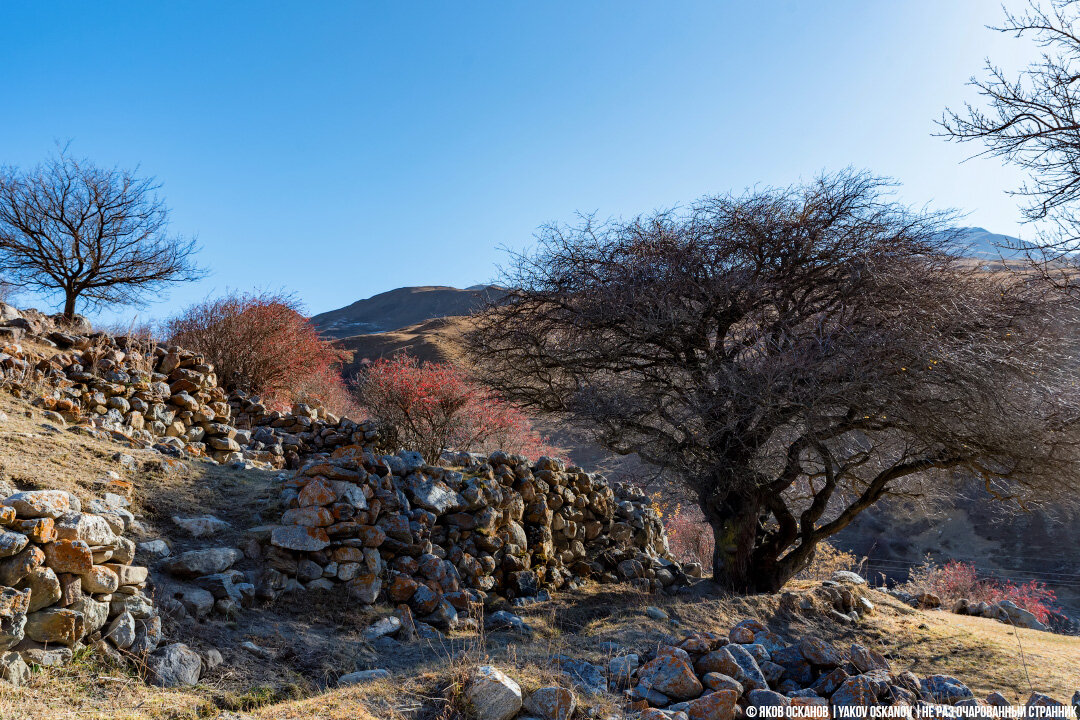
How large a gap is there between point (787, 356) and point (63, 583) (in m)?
6.52

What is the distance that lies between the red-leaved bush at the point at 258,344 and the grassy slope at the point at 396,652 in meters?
6.18

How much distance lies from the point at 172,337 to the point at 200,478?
356 inches

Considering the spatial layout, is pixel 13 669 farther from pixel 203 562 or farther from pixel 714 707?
pixel 714 707

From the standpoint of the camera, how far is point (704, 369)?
8.16 meters

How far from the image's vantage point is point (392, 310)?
66.8m

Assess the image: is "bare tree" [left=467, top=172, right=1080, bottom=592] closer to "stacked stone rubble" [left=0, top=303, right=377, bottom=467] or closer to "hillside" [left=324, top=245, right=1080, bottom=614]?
"stacked stone rubble" [left=0, top=303, right=377, bottom=467]

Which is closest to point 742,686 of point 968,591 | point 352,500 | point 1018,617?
point 352,500

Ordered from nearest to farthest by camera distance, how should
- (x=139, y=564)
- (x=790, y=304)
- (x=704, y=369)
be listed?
(x=139, y=564) < (x=704, y=369) < (x=790, y=304)

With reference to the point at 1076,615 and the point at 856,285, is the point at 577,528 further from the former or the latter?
the point at 1076,615

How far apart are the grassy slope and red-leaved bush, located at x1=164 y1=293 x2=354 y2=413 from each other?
618cm

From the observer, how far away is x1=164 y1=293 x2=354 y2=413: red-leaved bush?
13.0 m

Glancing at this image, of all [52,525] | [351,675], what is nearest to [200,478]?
[52,525]

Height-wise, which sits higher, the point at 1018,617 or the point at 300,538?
the point at 300,538

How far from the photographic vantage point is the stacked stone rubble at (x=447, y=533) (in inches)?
228
